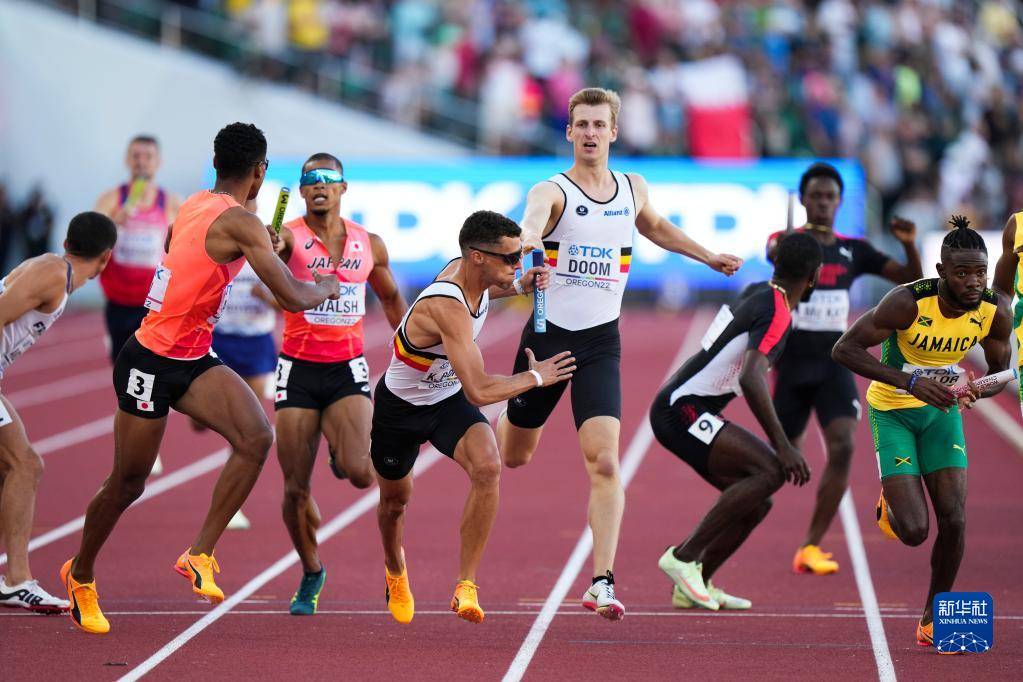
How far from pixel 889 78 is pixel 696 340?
6.89 m

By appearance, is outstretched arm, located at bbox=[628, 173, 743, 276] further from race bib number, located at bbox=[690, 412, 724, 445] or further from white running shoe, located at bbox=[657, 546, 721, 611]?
white running shoe, located at bbox=[657, 546, 721, 611]

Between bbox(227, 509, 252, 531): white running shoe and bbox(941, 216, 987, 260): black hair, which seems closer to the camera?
bbox(941, 216, 987, 260): black hair

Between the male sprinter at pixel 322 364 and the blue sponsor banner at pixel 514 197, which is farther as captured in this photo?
the blue sponsor banner at pixel 514 197

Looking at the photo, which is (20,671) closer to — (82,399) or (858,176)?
(82,399)

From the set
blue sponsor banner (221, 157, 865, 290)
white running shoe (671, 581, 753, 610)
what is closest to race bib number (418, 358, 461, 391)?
white running shoe (671, 581, 753, 610)

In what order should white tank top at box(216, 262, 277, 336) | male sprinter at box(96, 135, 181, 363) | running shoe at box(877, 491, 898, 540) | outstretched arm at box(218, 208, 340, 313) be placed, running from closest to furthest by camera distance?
outstretched arm at box(218, 208, 340, 313)
running shoe at box(877, 491, 898, 540)
white tank top at box(216, 262, 277, 336)
male sprinter at box(96, 135, 181, 363)

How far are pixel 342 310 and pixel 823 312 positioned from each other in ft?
9.41

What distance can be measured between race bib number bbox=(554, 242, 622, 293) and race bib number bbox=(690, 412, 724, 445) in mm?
843

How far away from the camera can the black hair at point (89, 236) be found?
7781mm

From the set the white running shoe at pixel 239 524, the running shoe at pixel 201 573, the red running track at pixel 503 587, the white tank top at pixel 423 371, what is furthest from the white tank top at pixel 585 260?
the white running shoe at pixel 239 524

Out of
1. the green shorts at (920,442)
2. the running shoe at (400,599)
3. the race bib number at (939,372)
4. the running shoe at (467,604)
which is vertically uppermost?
the race bib number at (939,372)

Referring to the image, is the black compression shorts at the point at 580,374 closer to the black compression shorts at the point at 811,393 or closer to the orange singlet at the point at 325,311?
the orange singlet at the point at 325,311

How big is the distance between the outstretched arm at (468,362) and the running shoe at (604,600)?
3.01 feet

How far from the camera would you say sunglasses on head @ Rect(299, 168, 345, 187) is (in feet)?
26.9
